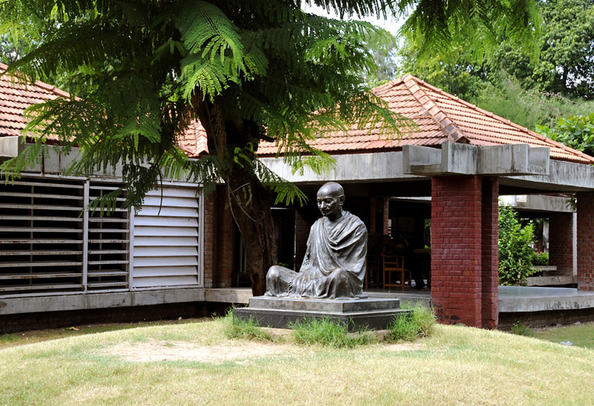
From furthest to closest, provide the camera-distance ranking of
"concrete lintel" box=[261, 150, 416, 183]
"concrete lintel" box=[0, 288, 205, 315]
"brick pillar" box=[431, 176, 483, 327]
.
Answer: "concrete lintel" box=[261, 150, 416, 183], "brick pillar" box=[431, 176, 483, 327], "concrete lintel" box=[0, 288, 205, 315]

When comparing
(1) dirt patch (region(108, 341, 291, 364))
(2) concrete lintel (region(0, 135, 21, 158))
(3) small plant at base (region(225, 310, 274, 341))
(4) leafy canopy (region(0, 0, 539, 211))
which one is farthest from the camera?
(2) concrete lintel (region(0, 135, 21, 158))

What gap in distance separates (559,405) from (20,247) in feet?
41.8

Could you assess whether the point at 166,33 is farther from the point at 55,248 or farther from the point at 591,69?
the point at 591,69

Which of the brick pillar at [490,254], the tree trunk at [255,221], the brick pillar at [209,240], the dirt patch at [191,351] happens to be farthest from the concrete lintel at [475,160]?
the brick pillar at [209,240]

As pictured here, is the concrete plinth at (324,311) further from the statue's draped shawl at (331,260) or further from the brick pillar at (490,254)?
the brick pillar at (490,254)

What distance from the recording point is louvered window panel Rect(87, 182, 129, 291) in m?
14.9

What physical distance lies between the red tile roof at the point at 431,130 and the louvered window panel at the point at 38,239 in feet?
13.8

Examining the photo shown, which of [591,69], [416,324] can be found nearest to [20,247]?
[416,324]

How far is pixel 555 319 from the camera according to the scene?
656 inches

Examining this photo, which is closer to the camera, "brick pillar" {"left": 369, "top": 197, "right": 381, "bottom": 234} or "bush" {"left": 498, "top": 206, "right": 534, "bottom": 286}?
"brick pillar" {"left": 369, "top": 197, "right": 381, "bottom": 234}

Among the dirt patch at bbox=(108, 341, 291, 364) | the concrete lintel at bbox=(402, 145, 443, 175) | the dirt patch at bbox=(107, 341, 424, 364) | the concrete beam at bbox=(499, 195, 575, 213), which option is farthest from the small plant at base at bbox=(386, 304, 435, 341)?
the concrete beam at bbox=(499, 195, 575, 213)

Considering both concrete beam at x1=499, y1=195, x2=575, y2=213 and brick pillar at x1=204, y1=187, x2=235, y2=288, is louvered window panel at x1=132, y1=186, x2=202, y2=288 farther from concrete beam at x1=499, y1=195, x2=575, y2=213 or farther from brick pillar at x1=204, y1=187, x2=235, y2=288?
concrete beam at x1=499, y1=195, x2=575, y2=213

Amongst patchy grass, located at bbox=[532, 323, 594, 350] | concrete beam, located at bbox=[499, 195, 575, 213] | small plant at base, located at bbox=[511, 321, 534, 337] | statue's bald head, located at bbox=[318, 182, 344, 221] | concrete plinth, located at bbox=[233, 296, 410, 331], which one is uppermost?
concrete beam, located at bbox=[499, 195, 575, 213]

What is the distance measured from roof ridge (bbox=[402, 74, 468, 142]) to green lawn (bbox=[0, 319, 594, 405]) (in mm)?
5445
